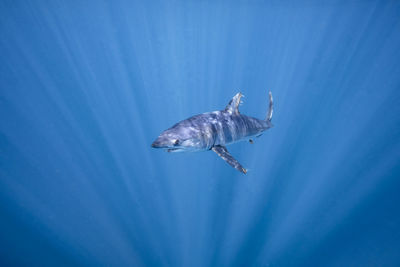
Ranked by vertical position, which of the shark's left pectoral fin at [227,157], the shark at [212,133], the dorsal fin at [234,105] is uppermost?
the dorsal fin at [234,105]

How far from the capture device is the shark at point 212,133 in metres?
2.66

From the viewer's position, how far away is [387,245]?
28.0 ft

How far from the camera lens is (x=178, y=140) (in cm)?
259

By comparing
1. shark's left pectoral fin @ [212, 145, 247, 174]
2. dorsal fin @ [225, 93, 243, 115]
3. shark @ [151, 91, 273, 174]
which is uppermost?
dorsal fin @ [225, 93, 243, 115]

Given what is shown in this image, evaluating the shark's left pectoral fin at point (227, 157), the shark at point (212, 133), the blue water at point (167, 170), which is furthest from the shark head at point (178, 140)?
the blue water at point (167, 170)

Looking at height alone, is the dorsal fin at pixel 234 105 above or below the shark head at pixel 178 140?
above

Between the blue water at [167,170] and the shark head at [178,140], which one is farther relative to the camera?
the blue water at [167,170]

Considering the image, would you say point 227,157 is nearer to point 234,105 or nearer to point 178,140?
point 178,140

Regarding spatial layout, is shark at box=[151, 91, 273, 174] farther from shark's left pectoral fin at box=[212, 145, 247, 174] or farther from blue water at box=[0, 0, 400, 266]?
blue water at box=[0, 0, 400, 266]

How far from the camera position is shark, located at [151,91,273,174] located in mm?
2660

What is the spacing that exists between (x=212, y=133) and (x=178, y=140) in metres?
0.81

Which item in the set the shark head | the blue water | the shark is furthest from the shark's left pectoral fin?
the blue water

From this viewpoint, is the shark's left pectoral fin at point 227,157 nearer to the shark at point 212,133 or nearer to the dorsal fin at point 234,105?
the shark at point 212,133

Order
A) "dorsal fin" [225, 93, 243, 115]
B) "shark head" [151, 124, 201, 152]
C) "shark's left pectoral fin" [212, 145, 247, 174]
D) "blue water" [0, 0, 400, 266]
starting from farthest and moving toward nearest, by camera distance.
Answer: "blue water" [0, 0, 400, 266] → "dorsal fin" [225, 93, 243, 115] → "shark's left pectoral fin" [212, 145, 247, 174] → "shark head" [151, 124, 201, 152]
